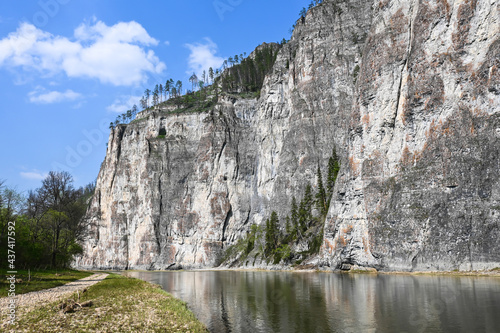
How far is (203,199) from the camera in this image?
358 ft

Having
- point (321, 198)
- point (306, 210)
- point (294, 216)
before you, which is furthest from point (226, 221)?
point (321, 198)

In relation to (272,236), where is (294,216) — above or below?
above

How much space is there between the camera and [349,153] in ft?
217

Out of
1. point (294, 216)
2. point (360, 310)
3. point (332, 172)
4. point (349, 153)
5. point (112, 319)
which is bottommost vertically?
point (360, 310)

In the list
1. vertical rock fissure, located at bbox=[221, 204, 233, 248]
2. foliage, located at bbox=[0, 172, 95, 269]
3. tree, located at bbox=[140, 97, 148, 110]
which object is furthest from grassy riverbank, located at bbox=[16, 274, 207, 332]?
tree, located at bbox=[140, 97, 148, 110]

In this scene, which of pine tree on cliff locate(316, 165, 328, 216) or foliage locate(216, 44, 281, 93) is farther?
foliage locate(216, 44, 281, 93)

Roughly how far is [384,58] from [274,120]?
41874mm

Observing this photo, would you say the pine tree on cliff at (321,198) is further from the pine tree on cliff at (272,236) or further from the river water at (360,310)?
the river water at (360,310)

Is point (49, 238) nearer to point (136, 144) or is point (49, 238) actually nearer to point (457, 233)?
point (457, 233)

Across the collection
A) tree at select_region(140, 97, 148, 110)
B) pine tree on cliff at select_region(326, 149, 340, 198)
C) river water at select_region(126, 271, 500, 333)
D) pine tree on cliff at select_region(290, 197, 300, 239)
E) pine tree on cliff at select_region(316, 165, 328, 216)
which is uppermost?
tree at select_region(140, 97, 148, 110)

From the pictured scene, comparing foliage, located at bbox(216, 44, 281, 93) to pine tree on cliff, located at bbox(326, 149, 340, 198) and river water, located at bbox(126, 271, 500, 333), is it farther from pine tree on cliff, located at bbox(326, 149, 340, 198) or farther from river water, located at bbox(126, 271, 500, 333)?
river water, located at bbox(126, 271, 500, 333)

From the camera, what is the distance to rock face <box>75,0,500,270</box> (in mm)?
47219

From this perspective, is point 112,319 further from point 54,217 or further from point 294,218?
point 294,218

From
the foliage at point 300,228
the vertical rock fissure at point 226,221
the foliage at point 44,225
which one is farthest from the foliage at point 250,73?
the foliage at point 44,225
